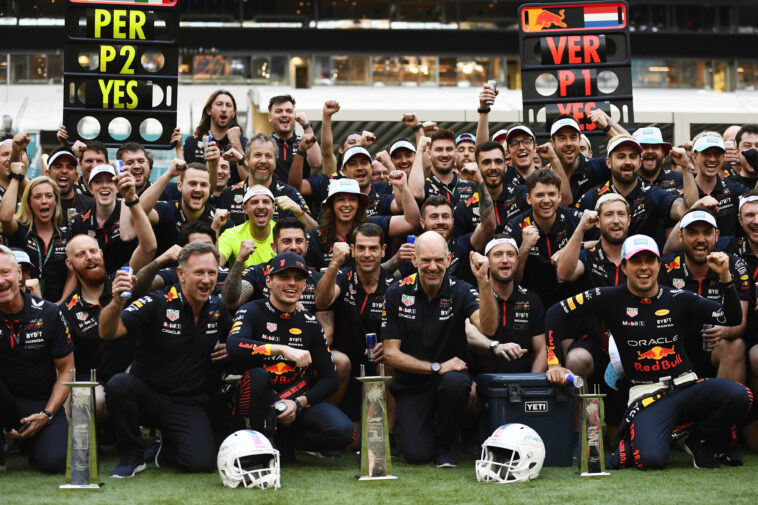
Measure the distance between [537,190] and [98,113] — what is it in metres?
4.38

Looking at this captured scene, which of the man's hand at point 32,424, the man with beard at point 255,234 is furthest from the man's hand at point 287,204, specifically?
the man's hand at point 32,424

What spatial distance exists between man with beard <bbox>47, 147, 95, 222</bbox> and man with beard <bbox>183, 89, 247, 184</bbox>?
1398 millimetres

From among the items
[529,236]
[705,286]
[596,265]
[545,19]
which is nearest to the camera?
[705,286]

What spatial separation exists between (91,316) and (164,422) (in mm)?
1124

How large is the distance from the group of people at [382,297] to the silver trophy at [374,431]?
65cm

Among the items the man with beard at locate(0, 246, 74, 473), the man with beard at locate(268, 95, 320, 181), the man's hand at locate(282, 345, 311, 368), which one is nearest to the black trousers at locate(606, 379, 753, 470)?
the man's hand at locate(282, 345, 311, 368)

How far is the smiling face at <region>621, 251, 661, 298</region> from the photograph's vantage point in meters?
6.87

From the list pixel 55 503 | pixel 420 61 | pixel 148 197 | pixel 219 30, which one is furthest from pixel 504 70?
pixel 55 503

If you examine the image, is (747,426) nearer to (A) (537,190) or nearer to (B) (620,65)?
(A) (537,190)

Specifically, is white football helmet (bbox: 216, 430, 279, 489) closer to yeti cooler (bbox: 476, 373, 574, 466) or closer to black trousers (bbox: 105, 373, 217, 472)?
black trousers (bbox: 105, 373, 217, 472)

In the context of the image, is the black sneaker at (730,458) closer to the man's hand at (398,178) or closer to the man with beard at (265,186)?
the man's hand at (398,178)

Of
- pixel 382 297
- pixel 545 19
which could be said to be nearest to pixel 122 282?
pixel 382 297

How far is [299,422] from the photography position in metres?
7.09

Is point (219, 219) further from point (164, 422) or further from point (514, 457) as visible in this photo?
point (514, 457)
